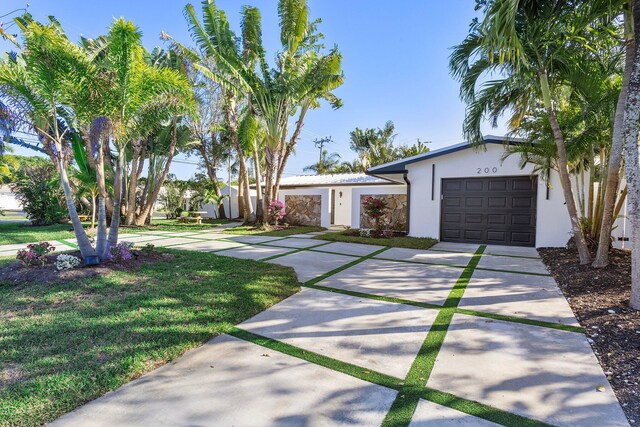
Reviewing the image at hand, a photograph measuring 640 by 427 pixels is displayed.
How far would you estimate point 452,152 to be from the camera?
1042 cm

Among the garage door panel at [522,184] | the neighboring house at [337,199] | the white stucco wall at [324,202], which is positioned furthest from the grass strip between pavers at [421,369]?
the white stucco wall at [324,202]

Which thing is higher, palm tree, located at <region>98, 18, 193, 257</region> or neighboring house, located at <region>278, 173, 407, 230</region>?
palm tree, located at <region>98, 18, 193, 257</region>

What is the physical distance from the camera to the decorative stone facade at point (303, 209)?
16.5m

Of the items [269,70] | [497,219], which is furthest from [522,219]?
[269,70]

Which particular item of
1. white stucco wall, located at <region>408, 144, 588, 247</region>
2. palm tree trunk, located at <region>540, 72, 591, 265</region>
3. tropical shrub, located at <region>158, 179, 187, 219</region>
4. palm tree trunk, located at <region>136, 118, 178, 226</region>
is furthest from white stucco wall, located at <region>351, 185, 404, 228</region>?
tropical shrub, located at <region>158, 179, 187, 219</region>

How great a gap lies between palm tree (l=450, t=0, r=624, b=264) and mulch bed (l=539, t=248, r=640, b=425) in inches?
→ 32.3

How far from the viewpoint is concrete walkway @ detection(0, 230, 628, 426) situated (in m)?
2.02

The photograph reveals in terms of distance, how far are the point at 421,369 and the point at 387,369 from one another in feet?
0.95

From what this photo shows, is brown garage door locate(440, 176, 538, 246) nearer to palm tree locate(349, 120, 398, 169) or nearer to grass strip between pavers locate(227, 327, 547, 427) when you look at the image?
grass strip between pavers locate(227, 327, 547, 427)

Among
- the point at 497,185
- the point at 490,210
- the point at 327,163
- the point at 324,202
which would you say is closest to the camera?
the point at 497,185

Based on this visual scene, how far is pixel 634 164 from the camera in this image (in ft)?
12.6

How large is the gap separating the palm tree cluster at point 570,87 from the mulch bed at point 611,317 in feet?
1.11

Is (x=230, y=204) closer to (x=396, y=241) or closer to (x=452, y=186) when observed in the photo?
(x=396, y=241)

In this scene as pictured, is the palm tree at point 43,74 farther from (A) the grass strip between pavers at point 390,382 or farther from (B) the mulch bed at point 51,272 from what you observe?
(A) the grass strip between pavers at point 390,382
